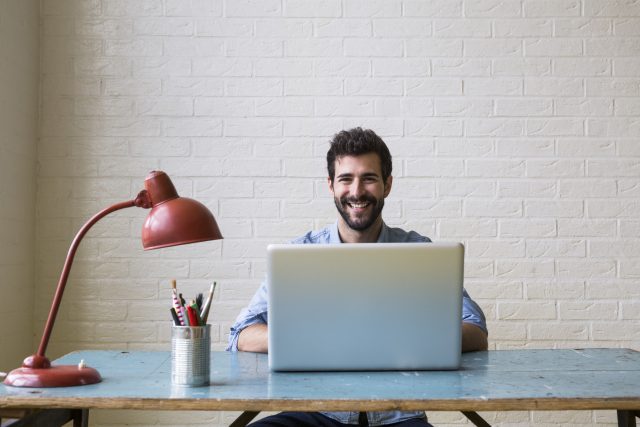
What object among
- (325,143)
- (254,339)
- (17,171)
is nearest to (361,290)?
(254,339)

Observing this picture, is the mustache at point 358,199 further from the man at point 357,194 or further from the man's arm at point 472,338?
the man's arm at point 472,338

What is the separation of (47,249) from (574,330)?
7.46 feet

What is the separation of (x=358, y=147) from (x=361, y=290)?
914 millimetres

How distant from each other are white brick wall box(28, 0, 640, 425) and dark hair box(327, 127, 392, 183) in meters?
0.68

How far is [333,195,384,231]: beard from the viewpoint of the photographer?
2.30 meters

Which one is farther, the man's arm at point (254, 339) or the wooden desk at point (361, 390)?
the man's arm at point (254, 339)

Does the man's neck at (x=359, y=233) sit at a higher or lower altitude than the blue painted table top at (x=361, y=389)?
higher

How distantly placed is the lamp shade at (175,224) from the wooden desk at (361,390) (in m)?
0.30

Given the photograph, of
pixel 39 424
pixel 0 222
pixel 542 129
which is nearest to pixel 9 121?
pixel 0 222

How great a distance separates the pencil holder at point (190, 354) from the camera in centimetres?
146

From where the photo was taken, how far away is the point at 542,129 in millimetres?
3105

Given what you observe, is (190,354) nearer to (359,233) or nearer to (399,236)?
(359,233)

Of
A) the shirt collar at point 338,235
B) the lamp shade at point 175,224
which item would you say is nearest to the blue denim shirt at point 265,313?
the shirt collar at point 338,235

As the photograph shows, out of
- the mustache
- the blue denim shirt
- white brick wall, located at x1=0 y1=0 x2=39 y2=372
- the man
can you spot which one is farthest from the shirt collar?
white brick wall, located at x1=0 y1=0 x2=39 y2=372
